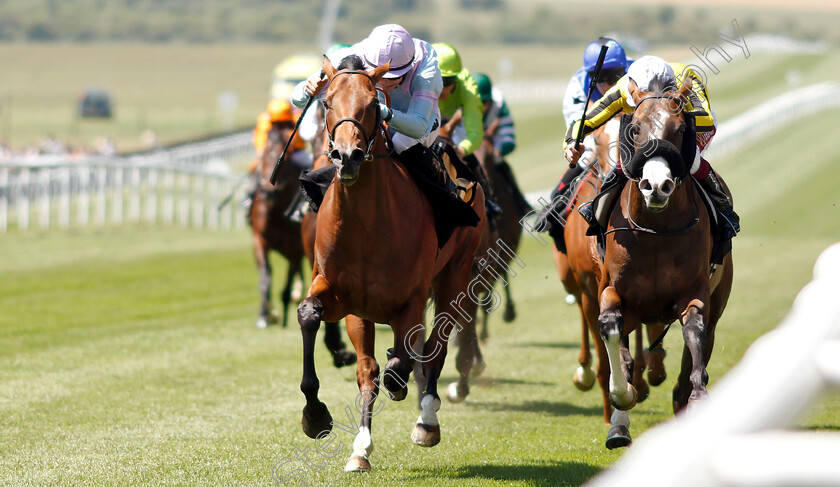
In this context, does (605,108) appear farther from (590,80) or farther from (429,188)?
(590,80)

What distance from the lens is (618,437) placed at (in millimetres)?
6141

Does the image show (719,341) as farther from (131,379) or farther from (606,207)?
(131,379)

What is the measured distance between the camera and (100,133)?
1766 inches

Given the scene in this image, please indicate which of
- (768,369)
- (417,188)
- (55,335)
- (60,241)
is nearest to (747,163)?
(60,241)

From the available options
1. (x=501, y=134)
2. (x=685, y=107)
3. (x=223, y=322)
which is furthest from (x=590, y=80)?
(x=223, y=322)

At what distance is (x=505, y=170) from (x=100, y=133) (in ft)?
123

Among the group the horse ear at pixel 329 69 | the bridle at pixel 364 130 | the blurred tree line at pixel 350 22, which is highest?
the blurred tree line at pixel 350 22

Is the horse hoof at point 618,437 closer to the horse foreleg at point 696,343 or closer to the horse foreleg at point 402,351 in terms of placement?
the horse foreleg at point 696,343

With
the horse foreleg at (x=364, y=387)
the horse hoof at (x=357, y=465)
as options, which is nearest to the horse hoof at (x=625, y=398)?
the horse foreleg at (x=364, y=387)

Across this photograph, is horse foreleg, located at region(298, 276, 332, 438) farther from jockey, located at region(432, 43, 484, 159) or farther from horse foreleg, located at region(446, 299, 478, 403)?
jockey, located at region(432, 43, 484, 159)

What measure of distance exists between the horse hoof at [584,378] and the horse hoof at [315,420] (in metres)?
3.00

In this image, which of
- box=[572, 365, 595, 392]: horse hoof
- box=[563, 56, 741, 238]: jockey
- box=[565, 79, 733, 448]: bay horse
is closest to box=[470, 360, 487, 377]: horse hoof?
box=[572, 365, 595, 392]: horse hoof

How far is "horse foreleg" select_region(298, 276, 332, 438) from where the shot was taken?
5566 millimetres

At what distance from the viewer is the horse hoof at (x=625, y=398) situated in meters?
6.15
